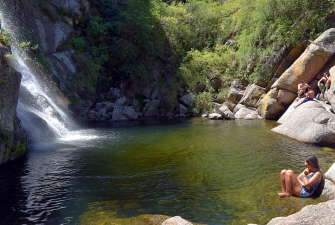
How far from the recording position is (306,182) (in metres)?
7.64

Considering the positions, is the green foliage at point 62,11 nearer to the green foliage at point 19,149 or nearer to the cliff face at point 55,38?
the cliff face at point 55,38

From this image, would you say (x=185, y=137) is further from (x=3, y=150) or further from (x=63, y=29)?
(x=63, y=29)

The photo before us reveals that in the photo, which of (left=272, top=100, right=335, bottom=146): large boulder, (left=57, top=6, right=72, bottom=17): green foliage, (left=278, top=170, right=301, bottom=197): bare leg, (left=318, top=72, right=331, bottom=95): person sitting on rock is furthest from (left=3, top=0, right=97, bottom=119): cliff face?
(left=278, top=170, right=301, bottom=197): bare leg

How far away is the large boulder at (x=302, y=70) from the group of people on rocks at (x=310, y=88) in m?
0.93

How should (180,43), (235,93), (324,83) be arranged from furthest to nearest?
(180,43)
(235,93)
(324,83)

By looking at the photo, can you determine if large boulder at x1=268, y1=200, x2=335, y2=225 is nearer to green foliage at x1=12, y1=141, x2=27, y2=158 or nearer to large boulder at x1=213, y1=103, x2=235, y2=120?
green foliage at x1=12, y1=141, x2=27, y2=158

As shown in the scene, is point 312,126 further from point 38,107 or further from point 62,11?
point 62,11

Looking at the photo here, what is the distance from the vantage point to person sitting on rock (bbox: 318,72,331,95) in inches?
749

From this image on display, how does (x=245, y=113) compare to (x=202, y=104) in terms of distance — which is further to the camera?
(x=202, y=104)

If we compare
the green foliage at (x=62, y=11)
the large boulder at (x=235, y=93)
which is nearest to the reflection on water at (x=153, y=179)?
the large boulder at (x=235, y=93)

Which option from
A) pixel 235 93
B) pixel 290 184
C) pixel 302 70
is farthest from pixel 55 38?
pixel 290 184

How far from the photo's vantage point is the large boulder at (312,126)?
45.5 ft

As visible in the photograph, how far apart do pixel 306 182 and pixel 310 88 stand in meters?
14.6

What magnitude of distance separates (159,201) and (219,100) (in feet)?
63.4
